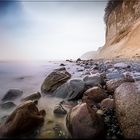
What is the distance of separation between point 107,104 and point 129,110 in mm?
924

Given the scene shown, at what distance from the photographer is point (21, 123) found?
332 cm

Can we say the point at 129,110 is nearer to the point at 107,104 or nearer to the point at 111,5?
the point at 107,104

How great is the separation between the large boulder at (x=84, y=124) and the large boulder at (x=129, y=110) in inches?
14.5

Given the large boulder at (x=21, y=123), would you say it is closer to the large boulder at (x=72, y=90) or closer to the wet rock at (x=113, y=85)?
the large boulder at (x=72, y=90)

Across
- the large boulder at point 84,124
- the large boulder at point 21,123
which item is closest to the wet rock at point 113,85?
the large boulder at point 84,124

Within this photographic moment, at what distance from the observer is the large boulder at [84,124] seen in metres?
3.00

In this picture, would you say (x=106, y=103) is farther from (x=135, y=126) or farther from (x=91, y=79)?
(x=91, y=79)

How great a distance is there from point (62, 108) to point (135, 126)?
5.93 feet

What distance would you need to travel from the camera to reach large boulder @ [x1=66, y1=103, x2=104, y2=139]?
9.84 ft

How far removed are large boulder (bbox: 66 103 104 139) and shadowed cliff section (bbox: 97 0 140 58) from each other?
17016 millimetres

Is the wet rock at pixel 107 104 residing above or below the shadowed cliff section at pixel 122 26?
below

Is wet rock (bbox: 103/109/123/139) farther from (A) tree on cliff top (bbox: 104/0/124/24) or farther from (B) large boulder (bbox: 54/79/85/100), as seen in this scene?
(A) tree on cliff top (bbox: 104/0/124/24)

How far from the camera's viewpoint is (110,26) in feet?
116

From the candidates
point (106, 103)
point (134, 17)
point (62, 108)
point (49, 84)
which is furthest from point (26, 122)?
point (134, 17)
